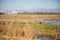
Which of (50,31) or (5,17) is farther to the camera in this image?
(5,17)

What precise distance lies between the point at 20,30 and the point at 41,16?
0.46 m


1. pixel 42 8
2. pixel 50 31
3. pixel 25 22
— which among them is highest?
pixel 42 8

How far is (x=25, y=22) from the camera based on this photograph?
2.41m

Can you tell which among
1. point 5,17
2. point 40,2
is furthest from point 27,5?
point 5,17

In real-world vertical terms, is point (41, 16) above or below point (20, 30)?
above

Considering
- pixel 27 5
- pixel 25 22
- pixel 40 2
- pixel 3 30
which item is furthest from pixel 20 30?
pixel 40 2

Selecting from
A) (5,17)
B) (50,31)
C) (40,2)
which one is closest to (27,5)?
(40,2)

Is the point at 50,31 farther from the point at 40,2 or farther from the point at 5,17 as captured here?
the point at 5,17

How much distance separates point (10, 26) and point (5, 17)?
0.20 m

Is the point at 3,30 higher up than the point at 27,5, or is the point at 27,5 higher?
the point at 27,5

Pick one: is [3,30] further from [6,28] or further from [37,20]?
[37,20]

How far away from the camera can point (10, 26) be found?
2428 mm

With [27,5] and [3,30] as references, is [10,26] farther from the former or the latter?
[27,5]

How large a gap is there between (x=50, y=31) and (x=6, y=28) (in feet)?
2.65
